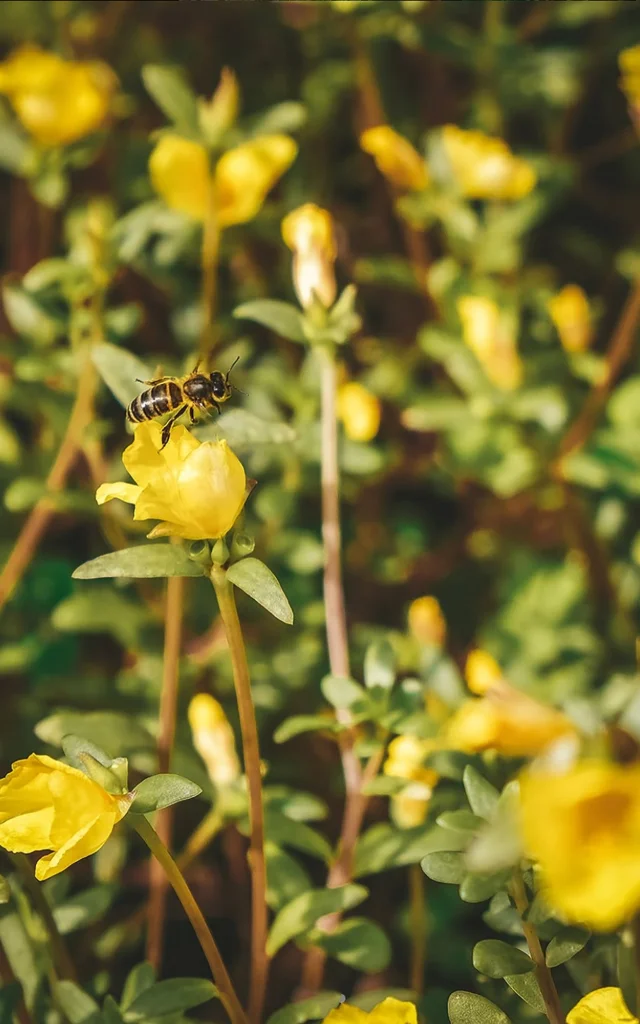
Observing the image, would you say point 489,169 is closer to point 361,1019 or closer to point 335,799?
point 335,799

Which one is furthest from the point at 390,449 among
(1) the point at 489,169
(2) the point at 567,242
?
(2) the point at 567,242

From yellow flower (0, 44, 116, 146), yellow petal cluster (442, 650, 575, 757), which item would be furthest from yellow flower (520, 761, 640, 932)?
yellow flower (0, 44, 116, 146)

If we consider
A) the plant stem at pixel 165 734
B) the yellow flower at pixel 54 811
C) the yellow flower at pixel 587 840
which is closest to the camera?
the yellow flower at pixel 587 840

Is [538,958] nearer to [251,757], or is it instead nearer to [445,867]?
[445,867]

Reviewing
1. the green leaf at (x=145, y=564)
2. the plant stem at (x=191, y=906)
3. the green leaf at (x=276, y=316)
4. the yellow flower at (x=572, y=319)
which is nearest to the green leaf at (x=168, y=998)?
the plant stem at (x=191, y=906)

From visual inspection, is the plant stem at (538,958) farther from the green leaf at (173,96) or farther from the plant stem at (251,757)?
the green leaf at (173,96)

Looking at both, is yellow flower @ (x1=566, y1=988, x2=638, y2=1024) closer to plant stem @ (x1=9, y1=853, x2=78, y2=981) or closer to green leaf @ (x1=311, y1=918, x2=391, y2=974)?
green leaf @ (x1=311, y1=918, x2=391, y2=974)

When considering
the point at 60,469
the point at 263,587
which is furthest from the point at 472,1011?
the point at 60,469
